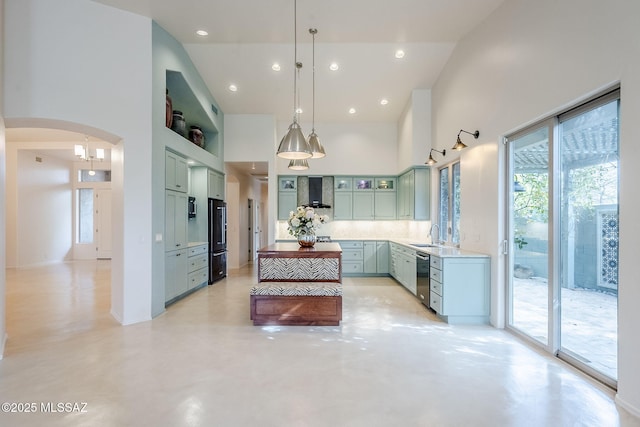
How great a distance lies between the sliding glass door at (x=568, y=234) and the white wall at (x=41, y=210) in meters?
11.4

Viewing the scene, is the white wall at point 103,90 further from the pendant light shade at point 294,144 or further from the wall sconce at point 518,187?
the wall sconce at point 518,187

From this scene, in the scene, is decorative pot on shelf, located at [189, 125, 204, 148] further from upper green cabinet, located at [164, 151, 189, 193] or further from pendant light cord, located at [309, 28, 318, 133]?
pendant light cord, located at [309, 28, 318, 133]

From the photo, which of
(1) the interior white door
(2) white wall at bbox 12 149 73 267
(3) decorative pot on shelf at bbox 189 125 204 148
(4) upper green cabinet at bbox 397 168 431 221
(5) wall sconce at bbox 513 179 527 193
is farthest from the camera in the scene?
(1) the interior white door

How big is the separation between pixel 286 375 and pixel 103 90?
4.01m

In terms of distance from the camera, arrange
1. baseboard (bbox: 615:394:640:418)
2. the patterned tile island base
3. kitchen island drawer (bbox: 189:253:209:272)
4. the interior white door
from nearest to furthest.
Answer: baseboard (bbox: 615:394:640:418), the patterned tile island base, kitchen island drawer (bbox: 189:253:209:272), the interior white door

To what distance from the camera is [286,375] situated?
9.10ft

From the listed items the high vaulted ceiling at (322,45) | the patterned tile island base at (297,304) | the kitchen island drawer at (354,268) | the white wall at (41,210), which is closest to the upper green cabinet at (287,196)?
the high vaulted ceiling at (322,45)

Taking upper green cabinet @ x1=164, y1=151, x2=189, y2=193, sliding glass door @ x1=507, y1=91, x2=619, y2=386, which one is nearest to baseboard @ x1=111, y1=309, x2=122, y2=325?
upper green cabinet @ x1=164, y1=151, x2=189, y2=193

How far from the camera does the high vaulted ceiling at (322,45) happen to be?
4.26 metres

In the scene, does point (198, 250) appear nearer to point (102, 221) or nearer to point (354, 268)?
point (354, 268)

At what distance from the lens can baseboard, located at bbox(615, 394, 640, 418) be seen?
86.4 inches

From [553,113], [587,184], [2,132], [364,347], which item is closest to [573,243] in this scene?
[587,184]

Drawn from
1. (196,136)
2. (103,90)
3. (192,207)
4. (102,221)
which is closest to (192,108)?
(196,136)

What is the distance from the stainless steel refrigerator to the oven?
4064 millimetres
